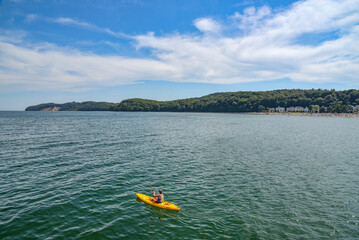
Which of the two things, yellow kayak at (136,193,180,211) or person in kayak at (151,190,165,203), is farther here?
person in kayak at (151,190,165,203)

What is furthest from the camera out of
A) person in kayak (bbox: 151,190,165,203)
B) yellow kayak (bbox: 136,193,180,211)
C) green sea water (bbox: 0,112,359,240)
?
person in kayak (bbox: 151,190,165,203)

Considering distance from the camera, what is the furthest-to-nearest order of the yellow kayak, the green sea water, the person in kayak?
the person in kayak < the yellow kayak < the green sea water

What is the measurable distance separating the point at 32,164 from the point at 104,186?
1462 centimetres

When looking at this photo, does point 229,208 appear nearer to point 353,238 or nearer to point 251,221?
point 251,221

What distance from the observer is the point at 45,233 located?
48.2ft

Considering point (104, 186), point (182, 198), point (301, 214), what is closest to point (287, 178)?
point (301, 214)

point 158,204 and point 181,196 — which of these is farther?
point 181,196

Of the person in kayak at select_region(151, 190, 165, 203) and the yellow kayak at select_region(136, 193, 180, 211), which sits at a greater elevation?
the person in kayak at select_region(151, 190, 165, 203)

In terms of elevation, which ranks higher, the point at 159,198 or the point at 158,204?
the point at 159,198

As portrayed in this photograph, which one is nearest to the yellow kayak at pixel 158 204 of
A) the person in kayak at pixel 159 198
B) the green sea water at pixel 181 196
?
the person in kayak at pixel 159 198

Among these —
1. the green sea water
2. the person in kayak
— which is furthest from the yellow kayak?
the green sea water

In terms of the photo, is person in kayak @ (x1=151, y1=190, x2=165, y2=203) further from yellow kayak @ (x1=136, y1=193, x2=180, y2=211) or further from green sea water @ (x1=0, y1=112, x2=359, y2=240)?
green sea water @ (x1=0, y1=112, x2=359, y2=240)

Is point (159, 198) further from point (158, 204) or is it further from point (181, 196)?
point (181, 196)

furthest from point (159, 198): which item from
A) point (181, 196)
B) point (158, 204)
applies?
point (181, 196)
